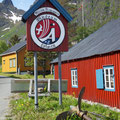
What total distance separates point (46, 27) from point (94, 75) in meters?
5.51

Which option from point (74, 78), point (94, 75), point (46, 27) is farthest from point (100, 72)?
point (46, 27)

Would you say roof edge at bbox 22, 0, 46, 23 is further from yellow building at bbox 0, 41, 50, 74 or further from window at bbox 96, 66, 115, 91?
yellow building at bbox 0, 41, 50, 74

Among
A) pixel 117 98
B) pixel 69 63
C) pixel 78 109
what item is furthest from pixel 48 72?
pixel 78 109

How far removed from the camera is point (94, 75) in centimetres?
1255

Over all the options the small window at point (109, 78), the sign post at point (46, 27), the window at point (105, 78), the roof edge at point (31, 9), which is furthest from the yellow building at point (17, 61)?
the roof edge at point (31, 9)

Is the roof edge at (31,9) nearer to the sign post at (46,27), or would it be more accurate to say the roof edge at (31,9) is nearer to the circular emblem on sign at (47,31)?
the sign post at (46,27)

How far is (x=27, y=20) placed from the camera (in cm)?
812

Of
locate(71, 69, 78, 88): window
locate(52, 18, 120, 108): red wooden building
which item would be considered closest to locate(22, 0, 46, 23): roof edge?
locate(52, 18, 120, 108): red wooden building

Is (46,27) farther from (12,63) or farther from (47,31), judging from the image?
(12,63)

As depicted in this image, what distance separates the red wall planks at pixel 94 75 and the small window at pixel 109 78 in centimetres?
23

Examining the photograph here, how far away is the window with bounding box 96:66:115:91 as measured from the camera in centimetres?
1124

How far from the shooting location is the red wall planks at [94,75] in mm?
10664

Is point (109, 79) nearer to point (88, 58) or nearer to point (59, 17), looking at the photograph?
point (88, 58)

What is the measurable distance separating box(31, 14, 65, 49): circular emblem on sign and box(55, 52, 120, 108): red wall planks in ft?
11.9
